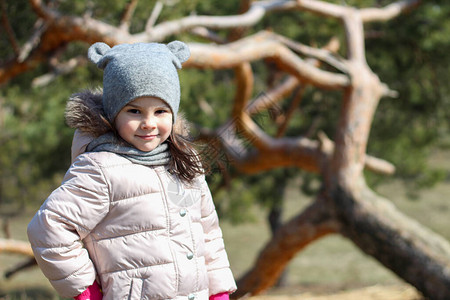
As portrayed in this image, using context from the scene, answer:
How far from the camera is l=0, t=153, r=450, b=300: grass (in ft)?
32.3

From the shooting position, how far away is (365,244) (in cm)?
443

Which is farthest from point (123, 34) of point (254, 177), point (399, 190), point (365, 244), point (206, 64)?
point (399, 190)

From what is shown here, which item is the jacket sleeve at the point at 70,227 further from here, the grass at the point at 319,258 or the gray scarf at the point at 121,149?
the grass at the point at 319,258

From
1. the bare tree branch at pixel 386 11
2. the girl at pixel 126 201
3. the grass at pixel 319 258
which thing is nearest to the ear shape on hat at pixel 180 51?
the girl at pixel 126 201

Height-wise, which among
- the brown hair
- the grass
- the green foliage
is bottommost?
the grass

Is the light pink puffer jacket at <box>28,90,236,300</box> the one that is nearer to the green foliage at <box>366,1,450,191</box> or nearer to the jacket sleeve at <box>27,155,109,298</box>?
the jacket sleeve at <box>27,155,109,298</box>

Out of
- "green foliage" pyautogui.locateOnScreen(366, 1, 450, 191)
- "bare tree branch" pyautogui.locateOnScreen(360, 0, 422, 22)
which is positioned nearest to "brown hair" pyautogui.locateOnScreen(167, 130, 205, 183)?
"bare tree branch" pyautogui.locateOnScreen(360, 0, 422, 22)

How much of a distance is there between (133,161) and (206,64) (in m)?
2.33

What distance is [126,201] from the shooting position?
1458 millimetres

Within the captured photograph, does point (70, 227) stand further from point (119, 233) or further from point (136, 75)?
point (136, 75)

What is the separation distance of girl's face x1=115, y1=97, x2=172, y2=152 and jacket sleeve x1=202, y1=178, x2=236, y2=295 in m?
0.25

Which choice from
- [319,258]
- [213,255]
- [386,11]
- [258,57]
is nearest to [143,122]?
[213,255]

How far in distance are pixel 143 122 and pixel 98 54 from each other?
26 centimetres

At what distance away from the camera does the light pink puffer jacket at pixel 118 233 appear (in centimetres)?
138
